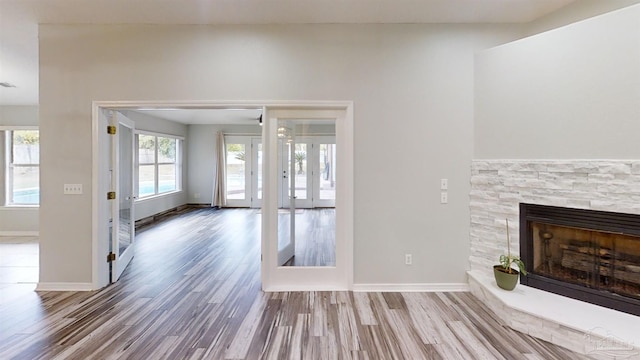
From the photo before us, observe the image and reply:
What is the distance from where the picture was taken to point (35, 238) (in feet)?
17.8

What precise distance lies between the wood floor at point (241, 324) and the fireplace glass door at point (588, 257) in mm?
764

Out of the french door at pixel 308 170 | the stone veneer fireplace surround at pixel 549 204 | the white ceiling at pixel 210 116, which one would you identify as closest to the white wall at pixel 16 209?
the white ceiling at pixel 210 116

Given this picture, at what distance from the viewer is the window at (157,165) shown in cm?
686

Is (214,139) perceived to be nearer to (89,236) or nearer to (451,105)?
(89,236)

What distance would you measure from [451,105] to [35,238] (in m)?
7.53

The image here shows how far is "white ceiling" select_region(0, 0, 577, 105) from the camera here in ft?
9.08

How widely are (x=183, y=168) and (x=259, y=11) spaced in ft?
22.2

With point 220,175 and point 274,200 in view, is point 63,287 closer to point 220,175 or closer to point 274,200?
point 274,200

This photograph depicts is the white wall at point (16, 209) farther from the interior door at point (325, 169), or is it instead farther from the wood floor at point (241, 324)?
the interior door at point (325, 169)

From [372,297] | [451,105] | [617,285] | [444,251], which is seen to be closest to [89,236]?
[372,297]

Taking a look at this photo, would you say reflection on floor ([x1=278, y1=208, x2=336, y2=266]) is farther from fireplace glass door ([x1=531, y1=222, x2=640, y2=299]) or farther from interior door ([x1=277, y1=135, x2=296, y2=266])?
fireplace glass door ([x1=531, y1=222, x2=640, y2=299])

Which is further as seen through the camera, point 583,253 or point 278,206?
point 278,206

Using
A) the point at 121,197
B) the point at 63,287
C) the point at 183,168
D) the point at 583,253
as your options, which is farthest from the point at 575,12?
the point at 183,168

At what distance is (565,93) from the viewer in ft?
8.50
